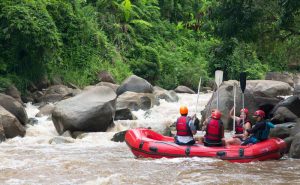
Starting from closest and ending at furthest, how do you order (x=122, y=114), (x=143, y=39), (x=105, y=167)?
1. (x=105, y=167)
2. (x=122, y=114)
3. (x=143, y=39)

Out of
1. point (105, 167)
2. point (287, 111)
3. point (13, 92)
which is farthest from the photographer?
point (13, 92)

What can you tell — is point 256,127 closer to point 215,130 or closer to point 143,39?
point 215,130

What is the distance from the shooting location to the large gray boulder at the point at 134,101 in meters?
15.7

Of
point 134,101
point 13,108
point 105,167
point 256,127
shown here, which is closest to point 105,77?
point 134,101

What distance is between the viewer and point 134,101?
15844mm

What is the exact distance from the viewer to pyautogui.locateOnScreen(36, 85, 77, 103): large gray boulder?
16.2 metres

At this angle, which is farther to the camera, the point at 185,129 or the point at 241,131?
the point at 241,131

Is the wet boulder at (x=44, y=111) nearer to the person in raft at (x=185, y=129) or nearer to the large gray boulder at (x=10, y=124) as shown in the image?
the large gray boulder at (x=10, y=124)

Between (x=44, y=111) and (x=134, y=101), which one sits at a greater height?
(x=44, y=111)

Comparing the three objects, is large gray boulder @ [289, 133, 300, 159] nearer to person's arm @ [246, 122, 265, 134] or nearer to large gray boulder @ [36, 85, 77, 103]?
person's arm @ [246, 122, 265, 134]

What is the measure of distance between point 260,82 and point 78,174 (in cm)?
1143

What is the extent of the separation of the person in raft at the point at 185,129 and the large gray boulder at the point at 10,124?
13.4ft

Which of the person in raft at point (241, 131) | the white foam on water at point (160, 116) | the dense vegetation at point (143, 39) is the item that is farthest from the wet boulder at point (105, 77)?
the person in raft at point (241, 131)

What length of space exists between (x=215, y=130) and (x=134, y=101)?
22.5 ft
